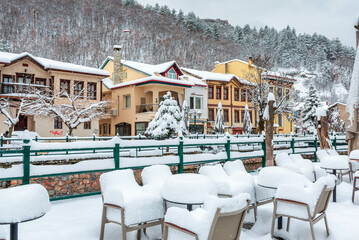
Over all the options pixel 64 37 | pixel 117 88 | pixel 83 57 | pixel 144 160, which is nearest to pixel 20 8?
pixel 64 37

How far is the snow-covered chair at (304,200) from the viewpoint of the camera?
13.1 ft

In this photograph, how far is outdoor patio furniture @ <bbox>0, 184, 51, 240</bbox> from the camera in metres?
2.91

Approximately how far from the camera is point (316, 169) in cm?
807

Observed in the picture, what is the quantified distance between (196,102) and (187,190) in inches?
1074

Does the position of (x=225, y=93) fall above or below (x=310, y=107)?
above

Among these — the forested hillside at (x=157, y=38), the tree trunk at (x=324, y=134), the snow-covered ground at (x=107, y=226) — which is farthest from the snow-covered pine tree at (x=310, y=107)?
→ the forested hillside at (x=157, y=38)

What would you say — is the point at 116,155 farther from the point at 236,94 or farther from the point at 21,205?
the point at 236,94

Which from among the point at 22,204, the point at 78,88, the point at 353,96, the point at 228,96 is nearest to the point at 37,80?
the point at 78,88

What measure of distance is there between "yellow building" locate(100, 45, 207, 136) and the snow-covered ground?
19361mm

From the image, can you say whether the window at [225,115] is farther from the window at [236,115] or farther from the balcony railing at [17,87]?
the balcony railing at [17,87]

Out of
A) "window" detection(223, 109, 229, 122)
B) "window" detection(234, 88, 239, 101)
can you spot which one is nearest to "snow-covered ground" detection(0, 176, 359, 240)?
"window" detection(223, 109, 229, 122)

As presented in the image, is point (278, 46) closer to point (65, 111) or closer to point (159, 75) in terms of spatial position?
point (159, 75)

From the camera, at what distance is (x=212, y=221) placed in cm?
288

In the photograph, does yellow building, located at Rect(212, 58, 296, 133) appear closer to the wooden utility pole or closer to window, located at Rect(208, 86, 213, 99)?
window, located at Rect(208, 86, 213, 99)
